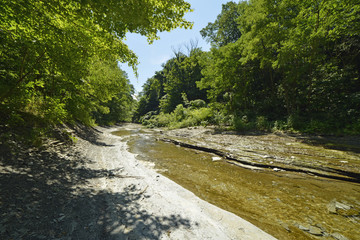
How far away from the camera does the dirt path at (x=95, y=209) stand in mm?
2047

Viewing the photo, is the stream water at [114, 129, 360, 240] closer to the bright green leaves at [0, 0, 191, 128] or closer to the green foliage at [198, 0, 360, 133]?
the bright green leaves at [0, 0, 191, 128]

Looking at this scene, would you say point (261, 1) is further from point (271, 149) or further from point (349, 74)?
point (271, 149)

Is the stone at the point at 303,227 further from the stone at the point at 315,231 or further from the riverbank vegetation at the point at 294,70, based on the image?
the riverbank vegetation at the point at 294,70

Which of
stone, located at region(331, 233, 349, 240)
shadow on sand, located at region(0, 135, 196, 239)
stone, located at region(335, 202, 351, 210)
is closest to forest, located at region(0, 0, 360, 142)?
shadow on sand, located at region(0, 135, 196, 239)

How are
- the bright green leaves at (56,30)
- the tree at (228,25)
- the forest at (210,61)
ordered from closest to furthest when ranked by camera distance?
the bright green leaves at (56,30) → the forest at (210,61) → the tree at (228,25)

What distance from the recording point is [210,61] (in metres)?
19.2

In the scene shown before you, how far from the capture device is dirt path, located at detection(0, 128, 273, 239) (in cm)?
205

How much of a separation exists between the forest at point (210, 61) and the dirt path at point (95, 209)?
2.15 metres

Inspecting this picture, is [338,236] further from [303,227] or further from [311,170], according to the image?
[311,170]

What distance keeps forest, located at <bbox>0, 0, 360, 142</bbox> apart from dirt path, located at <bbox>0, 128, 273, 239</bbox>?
2.15m

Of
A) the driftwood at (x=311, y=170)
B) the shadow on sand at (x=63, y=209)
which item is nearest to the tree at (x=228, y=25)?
the driftwood at (x=311, y=170)

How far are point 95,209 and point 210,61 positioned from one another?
65.5 feet

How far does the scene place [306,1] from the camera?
1027 centimetres

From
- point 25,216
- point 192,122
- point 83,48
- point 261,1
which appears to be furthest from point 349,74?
point 25,216
